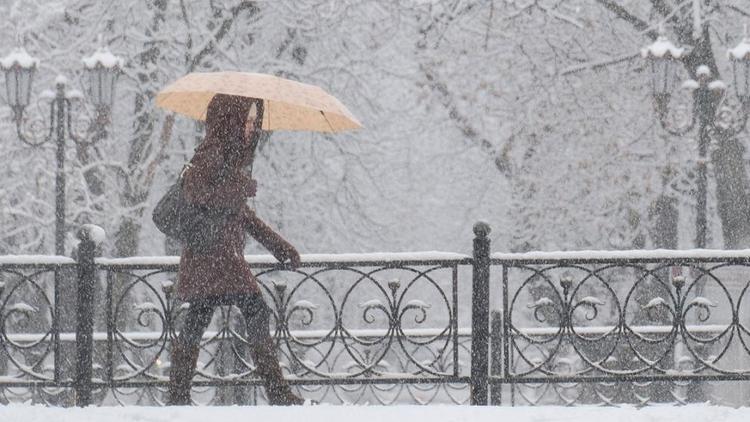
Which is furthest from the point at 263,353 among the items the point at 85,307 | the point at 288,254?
the point at 85,307

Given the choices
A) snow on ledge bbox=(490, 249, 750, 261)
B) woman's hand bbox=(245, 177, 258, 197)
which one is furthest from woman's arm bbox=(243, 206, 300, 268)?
snow on ledge bbox=(490, 249, 750, 261)

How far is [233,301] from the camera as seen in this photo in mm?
6176

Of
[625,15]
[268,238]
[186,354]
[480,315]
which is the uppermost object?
[625,15]

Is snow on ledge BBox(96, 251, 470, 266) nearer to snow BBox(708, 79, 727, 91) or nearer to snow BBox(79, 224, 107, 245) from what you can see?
snow BBox(79, 224, 107, 245)

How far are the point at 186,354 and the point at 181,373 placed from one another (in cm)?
10

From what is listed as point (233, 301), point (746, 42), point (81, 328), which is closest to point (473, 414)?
point (233, 301)

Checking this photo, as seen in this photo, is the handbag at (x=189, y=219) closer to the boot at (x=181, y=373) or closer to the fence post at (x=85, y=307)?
the boot at (x=181, y=373)

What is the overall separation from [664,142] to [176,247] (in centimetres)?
756

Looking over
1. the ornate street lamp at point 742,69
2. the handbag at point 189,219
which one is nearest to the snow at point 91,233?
the handbag at point 189,219

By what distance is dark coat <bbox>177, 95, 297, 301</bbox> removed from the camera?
604cm

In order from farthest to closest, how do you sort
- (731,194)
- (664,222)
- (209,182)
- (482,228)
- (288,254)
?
(664,222), (731,194), (482,228), (288,254), (209,182)

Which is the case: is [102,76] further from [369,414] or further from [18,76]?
[369,414]

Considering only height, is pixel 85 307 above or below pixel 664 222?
below

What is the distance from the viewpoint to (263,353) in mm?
6273
